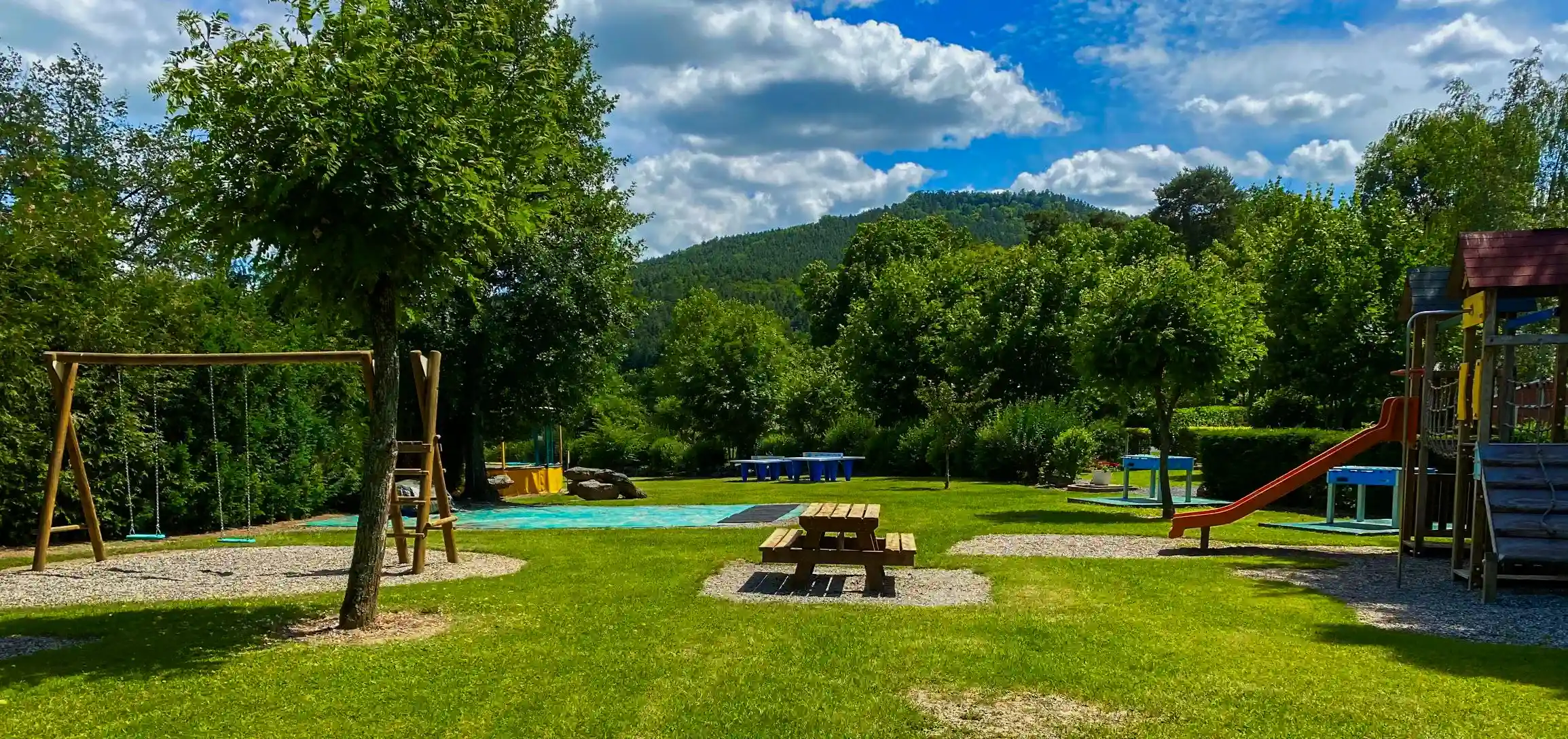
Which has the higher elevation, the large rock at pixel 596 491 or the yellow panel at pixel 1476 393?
the yellow panel at pixel 1476 393

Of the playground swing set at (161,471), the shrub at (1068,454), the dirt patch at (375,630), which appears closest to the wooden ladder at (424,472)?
the dirt patch at (375,630)

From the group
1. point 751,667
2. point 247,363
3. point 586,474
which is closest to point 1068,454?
point 586,474

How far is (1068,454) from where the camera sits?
945 inches

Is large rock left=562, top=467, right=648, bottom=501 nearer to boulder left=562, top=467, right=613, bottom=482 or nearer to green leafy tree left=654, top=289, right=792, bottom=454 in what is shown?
boulder left=562, top=467, right=613, bottom=482

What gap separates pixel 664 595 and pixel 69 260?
11028 mm

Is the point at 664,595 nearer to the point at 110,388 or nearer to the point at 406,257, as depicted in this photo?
the point at 406,257

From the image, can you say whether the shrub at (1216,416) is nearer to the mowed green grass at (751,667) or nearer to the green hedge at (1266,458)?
the green hedge at (1266,458)

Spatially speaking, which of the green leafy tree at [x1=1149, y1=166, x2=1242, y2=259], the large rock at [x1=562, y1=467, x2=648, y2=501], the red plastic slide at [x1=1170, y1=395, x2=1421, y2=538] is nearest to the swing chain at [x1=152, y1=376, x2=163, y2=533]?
the large rock at [x1=562, y1=467, x2=648, y2=501]

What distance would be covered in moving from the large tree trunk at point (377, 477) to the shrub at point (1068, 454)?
19369 mm

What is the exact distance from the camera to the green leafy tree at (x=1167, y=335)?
595 inches

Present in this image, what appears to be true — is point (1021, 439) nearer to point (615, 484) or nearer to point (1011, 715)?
point (615, 484)

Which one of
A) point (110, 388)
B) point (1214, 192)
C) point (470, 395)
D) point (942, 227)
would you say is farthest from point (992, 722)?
point (1214, 192)

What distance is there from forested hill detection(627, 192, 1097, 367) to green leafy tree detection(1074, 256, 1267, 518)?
276ft

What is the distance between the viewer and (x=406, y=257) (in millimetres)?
6980
